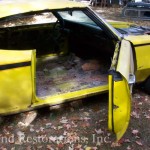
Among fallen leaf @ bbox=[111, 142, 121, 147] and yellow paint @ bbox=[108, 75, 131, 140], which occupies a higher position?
yellow paint @ bbox=[108, 75, 131, 140]

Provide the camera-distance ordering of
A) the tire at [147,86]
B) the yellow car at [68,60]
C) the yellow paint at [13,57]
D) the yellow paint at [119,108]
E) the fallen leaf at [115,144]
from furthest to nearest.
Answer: the tire at [147,86]
the fallen leaf at [115,144]
the yellow paint at [13,57]
the yellow car at [68,60]
the yellow paint at [119,108]

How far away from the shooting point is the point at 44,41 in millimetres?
5473

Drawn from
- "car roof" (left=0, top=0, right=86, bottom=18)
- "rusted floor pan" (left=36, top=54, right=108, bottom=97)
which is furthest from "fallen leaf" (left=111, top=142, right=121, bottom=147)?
"car roof" (left=0, top=0, right=86, bottom=18)

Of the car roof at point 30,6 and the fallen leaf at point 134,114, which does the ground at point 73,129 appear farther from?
the car roof at point 30,6

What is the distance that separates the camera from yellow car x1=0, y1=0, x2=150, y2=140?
308 cm

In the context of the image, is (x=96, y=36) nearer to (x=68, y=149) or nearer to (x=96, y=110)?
(x=96, y=110)

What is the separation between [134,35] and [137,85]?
88cm

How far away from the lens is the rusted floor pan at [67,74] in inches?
172

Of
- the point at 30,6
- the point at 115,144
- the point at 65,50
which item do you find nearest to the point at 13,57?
the point at 30,6

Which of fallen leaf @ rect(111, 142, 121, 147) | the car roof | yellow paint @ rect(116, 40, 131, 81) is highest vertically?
the car roof

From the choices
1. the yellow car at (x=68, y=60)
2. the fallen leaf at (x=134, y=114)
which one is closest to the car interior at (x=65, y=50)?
the yellow car at (x=68, y=60)

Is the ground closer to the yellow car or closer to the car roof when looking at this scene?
the yellow car

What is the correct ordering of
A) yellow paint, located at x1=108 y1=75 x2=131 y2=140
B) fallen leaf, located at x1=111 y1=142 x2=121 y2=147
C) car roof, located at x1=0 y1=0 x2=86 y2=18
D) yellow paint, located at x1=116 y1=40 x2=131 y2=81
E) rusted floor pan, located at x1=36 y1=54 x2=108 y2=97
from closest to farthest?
1. yellow paint, located at x1=108 y1=75 x2=131 y2=140
2. yellow paint, located at x1=116 y1=40 x2=131 y2=81
3. fallen leaf, located at x1=111 y1=142 x2=121 y2=147
4. car roof, located at x1=0 y1=0 x2=86 y2=18
5. rusted floor pan, located at x1=36 y1=54 x2=108 y2=97

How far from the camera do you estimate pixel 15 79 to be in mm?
3291
